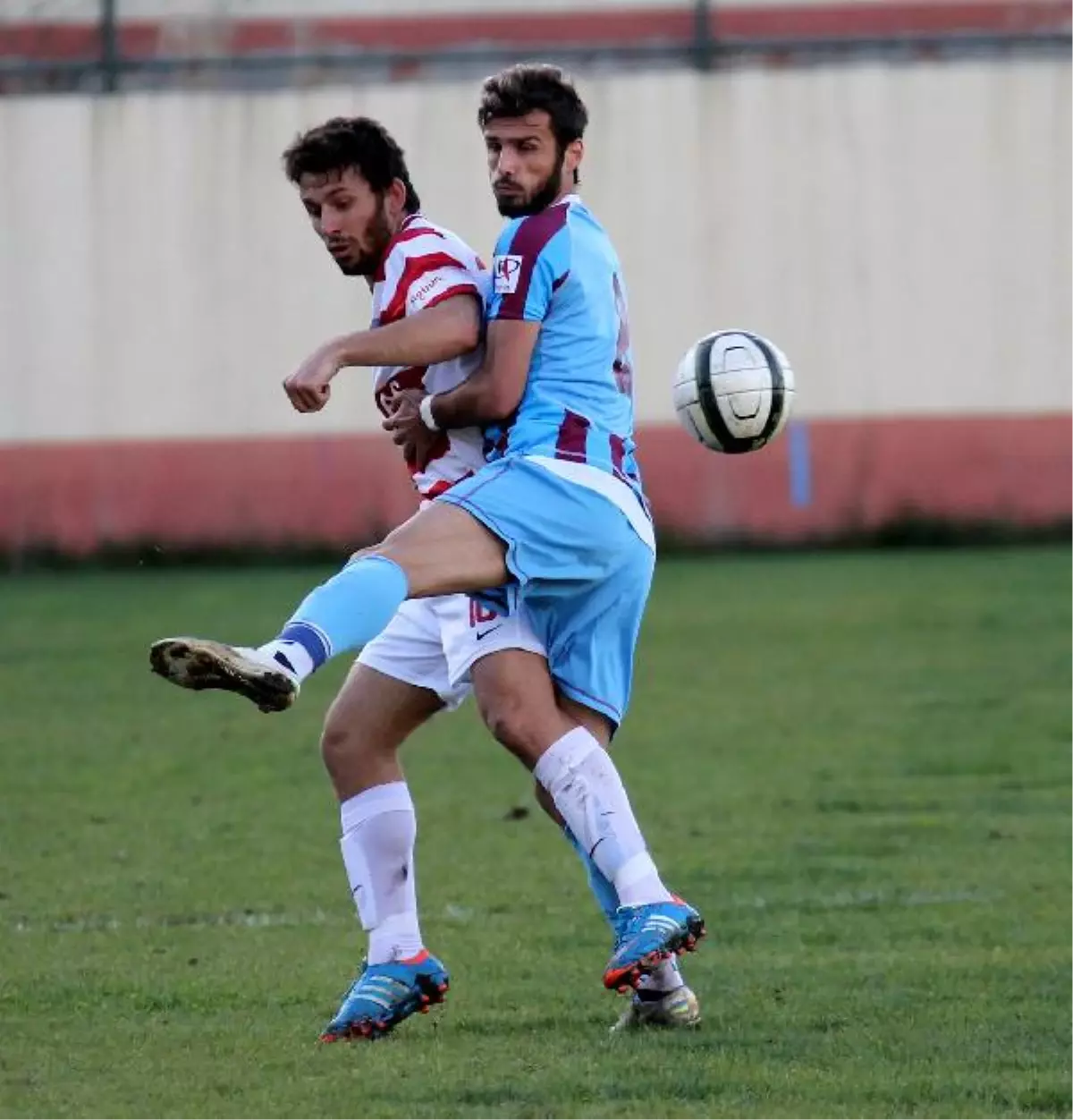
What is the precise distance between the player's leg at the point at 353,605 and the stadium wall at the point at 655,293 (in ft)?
54.2

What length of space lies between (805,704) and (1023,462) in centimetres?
1001

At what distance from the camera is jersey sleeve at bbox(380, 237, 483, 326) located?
5531mm

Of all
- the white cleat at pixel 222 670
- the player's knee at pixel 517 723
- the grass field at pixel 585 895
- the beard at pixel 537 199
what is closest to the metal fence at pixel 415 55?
the grass field at pixel 585 895

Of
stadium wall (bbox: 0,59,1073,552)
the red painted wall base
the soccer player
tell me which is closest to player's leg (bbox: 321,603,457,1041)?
the soccer player

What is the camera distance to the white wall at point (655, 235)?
2208 centimetres

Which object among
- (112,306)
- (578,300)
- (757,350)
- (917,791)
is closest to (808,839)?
(917,791)

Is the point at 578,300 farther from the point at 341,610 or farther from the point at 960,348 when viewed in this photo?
the point at 960,348

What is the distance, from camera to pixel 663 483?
21922mm

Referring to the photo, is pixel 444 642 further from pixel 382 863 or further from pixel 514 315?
pixel 514 315

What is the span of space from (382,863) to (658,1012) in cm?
68

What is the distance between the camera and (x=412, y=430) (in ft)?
18.6

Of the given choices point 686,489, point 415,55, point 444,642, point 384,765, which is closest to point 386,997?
point 384,765

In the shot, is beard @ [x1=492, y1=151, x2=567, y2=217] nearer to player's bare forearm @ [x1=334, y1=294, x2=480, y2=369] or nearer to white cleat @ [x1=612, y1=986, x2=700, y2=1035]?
player's bare forearm @ [x1=334, y1=294, x2=480, y2=369]

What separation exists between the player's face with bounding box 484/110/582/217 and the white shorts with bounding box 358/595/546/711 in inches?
33.7
